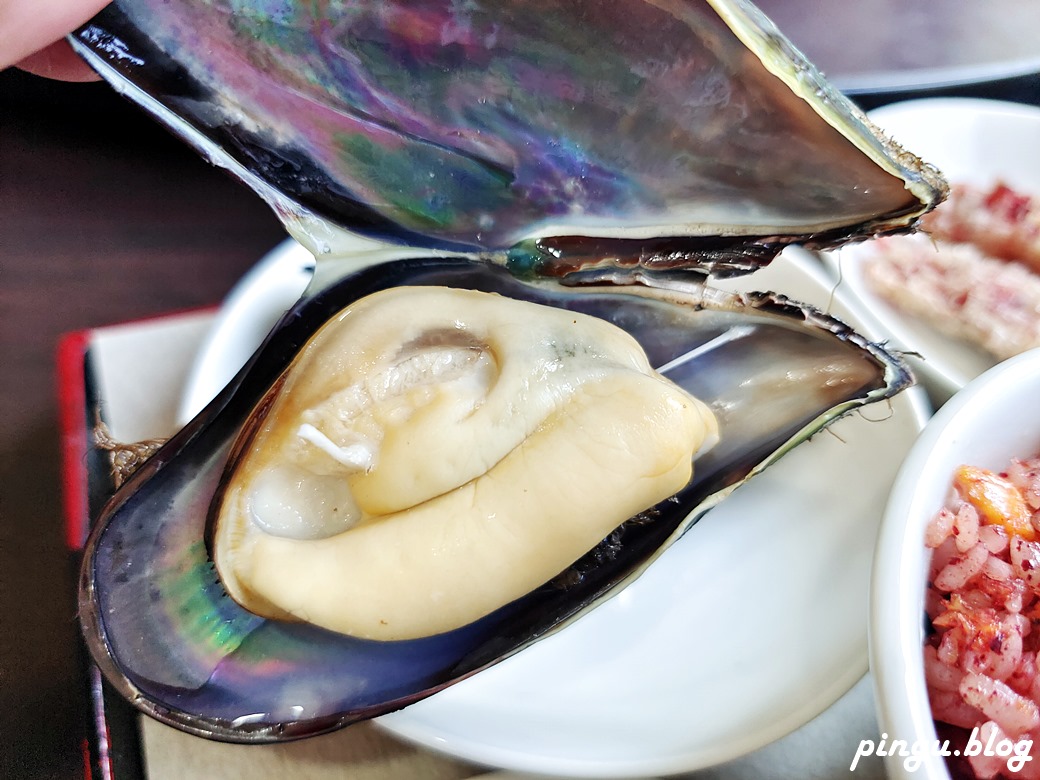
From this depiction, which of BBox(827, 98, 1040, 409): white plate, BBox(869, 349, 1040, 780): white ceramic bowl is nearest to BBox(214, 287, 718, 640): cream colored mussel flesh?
BBox(869, 349, 1040, 780): white ceramic bowl

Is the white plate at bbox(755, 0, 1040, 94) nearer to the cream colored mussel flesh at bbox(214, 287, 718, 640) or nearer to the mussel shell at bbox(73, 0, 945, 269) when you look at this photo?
the mussel shell at bbox(73, 0, 945, 269)

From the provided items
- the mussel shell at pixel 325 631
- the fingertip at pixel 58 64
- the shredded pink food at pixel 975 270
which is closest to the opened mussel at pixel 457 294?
the mussel shell at pixel 325 631

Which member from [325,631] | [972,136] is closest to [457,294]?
[325,631]

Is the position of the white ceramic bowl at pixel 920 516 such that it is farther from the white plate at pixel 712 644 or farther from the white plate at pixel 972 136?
the white plate at pixel 972 136

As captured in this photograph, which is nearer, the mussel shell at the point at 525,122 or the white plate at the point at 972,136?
Result: the mussel shell at the point at 525,122

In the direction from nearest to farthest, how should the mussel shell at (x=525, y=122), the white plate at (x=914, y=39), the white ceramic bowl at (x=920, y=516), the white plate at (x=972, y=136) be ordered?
the white ceramic bowl at (x=920, y=516) < the mussel shell at (x=525, y=122) < the white plate at (x=972, y=136) < the white plate at (x=914, y=39)

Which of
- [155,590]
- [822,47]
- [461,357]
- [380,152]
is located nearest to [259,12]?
[380,152]

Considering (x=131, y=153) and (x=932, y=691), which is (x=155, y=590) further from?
(x=131, y=153)
